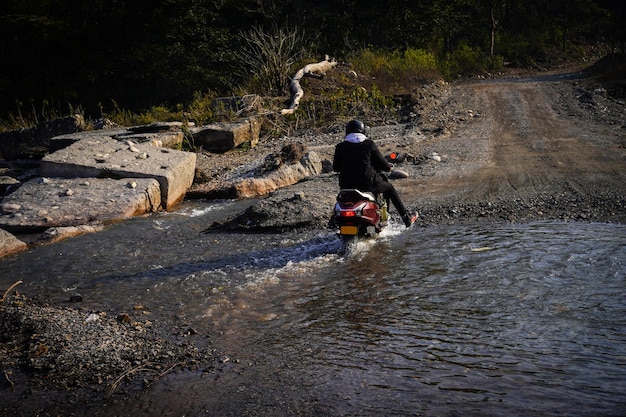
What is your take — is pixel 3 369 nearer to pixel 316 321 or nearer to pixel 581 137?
pixel 316 321

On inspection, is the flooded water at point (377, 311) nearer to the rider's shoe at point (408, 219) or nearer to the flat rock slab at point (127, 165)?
the rider's shoe at point (408, 219)

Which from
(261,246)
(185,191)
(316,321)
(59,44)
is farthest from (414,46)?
(316,321)

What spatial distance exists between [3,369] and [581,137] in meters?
11.3

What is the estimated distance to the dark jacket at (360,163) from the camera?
7133 mm

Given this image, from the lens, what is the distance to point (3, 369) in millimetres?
4434

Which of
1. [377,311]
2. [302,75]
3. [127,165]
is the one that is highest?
[302,75]

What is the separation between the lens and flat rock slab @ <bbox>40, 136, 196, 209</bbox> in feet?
34.4

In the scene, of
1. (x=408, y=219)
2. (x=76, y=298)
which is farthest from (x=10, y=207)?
(x=408, y=219)

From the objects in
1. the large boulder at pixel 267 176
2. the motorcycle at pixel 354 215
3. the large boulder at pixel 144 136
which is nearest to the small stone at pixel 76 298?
the motorcycle at pixel 354 215

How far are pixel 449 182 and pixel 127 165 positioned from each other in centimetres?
558

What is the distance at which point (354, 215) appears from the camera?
668 centimetres

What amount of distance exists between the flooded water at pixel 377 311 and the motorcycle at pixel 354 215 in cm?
27

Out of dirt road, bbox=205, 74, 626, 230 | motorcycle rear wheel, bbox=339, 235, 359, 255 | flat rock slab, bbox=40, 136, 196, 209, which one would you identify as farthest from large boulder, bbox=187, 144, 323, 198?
motorcycle rear wheel, bbox=339, 235, 359, 255

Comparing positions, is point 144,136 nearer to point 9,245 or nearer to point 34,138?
point 34,138
